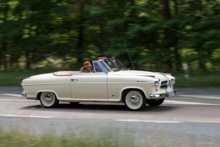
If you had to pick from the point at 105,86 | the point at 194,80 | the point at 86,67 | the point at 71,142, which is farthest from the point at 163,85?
the point at 194,80

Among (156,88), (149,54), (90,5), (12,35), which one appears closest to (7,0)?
(12,35)

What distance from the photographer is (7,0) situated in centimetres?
2392

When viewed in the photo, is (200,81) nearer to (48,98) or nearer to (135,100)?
(135,100)

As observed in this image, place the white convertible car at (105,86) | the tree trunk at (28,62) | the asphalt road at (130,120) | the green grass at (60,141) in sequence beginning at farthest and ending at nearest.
Result: the tree trunk at (28,62) → the white convertible car at (105,86) → the asphalt road at (130,120) → the green grass at (60,141)

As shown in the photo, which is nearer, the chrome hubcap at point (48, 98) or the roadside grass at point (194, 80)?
the chrome hubcap at point (48, 98)

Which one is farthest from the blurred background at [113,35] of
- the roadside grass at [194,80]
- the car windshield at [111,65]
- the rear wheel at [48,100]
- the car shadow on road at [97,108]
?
the rear wheel at [48,100]

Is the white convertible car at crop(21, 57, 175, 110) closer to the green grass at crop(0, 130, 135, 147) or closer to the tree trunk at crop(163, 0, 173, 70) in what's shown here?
the green grass at crop(0, 130, 135, 147)

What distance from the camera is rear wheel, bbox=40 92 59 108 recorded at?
10773 millimetres

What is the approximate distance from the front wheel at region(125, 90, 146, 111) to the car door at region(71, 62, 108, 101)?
2.13 feet

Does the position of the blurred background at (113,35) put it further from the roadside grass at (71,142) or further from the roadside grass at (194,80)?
the roadside grass at (71,142)

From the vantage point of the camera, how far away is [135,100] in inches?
378

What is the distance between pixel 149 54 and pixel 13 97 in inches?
350

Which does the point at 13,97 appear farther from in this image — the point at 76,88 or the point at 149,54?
the point at 149,54

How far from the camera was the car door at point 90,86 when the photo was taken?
991 cm
